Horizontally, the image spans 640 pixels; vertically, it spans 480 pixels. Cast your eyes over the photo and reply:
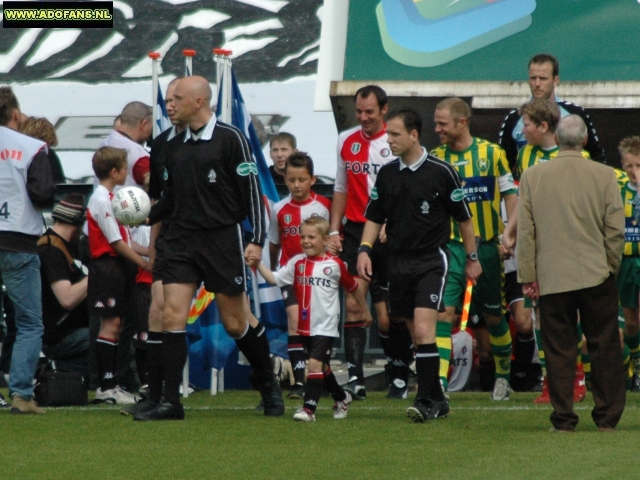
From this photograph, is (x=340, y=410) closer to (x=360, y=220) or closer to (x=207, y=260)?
(x=207, y=260)

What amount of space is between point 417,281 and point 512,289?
2504 millimetres

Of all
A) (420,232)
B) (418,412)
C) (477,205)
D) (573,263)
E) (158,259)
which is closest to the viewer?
(573,263)

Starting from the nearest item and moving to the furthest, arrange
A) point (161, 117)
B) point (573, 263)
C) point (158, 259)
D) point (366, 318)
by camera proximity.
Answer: point (573, 263) < point (158, 259) < point (366, 318) < point (161, 117)

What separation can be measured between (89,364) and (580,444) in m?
5.22

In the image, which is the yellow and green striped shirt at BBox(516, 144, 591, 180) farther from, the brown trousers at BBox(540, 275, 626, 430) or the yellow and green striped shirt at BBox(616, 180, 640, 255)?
the brown trousers at BBox(540, 275, 626, 430)

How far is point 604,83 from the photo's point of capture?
1068 centimetres

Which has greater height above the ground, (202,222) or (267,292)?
(202,222)

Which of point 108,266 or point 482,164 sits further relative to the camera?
point 108,266

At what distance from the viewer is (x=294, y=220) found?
10328 millimetres

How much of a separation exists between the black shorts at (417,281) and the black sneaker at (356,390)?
1.76 m

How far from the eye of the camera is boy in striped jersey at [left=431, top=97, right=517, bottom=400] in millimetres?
9188

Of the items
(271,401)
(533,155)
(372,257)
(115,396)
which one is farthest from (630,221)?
(115,396)

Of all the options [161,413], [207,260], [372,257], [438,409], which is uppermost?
[372,257]

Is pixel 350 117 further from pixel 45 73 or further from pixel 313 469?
pixel 313 469
